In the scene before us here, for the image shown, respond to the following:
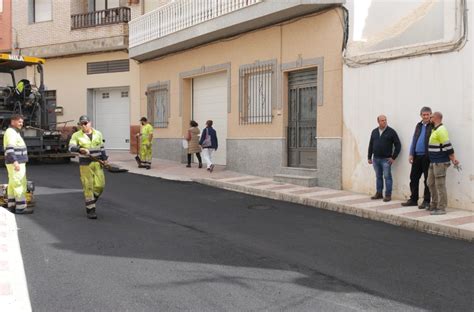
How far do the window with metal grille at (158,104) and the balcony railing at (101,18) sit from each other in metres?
3.42

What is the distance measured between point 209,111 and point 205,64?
5.26ft

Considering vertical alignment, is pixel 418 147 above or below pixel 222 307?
above

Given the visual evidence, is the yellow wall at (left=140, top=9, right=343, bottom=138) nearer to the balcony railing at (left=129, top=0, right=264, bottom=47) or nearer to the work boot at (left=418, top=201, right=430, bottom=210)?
the balcony railing at (left=129, top=0, right=264, bottom=47)

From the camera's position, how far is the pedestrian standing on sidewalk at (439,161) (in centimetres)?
871

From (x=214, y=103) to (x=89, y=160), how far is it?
9.18 meters

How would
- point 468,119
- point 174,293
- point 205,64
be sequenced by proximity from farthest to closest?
1. point 205,64
2. point 468,119
3. point 174,293

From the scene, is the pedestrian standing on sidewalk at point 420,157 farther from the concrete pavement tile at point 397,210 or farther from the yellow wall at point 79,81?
the yellow wall at point 79,81

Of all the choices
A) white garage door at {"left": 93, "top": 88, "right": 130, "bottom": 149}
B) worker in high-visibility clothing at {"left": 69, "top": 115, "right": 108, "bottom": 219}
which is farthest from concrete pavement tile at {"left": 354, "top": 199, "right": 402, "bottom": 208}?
white garage door at {"left": 93, "top": 88, "right": 130, "bottom": 149}

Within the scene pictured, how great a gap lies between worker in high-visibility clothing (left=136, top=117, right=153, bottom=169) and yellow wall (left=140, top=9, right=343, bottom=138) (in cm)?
220

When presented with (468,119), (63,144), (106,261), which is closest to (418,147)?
(468,119)

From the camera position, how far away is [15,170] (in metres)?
8.76

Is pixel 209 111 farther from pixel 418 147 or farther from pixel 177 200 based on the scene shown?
pixel 418 147

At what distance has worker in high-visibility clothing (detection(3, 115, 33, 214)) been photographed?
8.74 meters

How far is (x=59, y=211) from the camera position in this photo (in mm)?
9164
